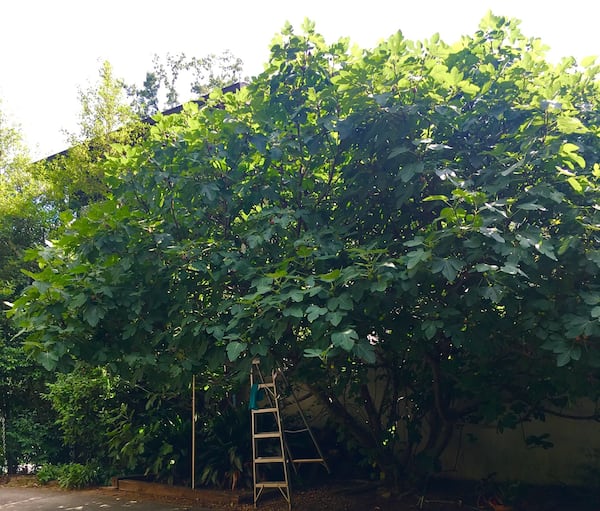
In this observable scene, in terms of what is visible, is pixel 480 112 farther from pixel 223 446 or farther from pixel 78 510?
pixel 78 510

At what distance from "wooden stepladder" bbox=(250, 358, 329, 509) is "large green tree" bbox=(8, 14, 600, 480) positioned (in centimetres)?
144

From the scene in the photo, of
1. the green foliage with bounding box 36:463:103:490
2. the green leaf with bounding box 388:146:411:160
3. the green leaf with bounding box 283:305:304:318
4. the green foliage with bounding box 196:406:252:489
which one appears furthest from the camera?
the green foliage with bounding box 36:463:103:490

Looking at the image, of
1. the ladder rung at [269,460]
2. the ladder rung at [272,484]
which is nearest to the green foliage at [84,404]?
the ladder rung at [269,460]

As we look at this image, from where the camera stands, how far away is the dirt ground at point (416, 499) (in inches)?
275

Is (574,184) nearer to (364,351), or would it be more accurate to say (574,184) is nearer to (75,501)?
(364,351)

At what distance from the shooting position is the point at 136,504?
857 cm

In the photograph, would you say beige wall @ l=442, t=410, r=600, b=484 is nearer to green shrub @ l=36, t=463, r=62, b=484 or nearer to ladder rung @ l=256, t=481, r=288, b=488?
ladder rung @ l=256, t=481, r=288, b=488

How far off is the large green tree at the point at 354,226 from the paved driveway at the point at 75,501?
3.16 m

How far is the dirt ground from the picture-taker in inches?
275

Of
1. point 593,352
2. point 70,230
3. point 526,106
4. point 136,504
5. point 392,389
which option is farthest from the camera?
point 136,504

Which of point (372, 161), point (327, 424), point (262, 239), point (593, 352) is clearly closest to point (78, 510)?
point (327, 424)

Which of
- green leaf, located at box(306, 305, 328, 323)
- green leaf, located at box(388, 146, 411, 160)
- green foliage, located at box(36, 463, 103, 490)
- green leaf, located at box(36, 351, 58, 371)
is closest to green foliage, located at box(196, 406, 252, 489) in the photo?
green foliage, located at box(36, 463, 103, 490)

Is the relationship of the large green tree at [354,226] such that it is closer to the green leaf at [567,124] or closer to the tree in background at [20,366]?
the green leaf at [567,124]

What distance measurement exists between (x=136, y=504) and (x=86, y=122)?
756 cm
